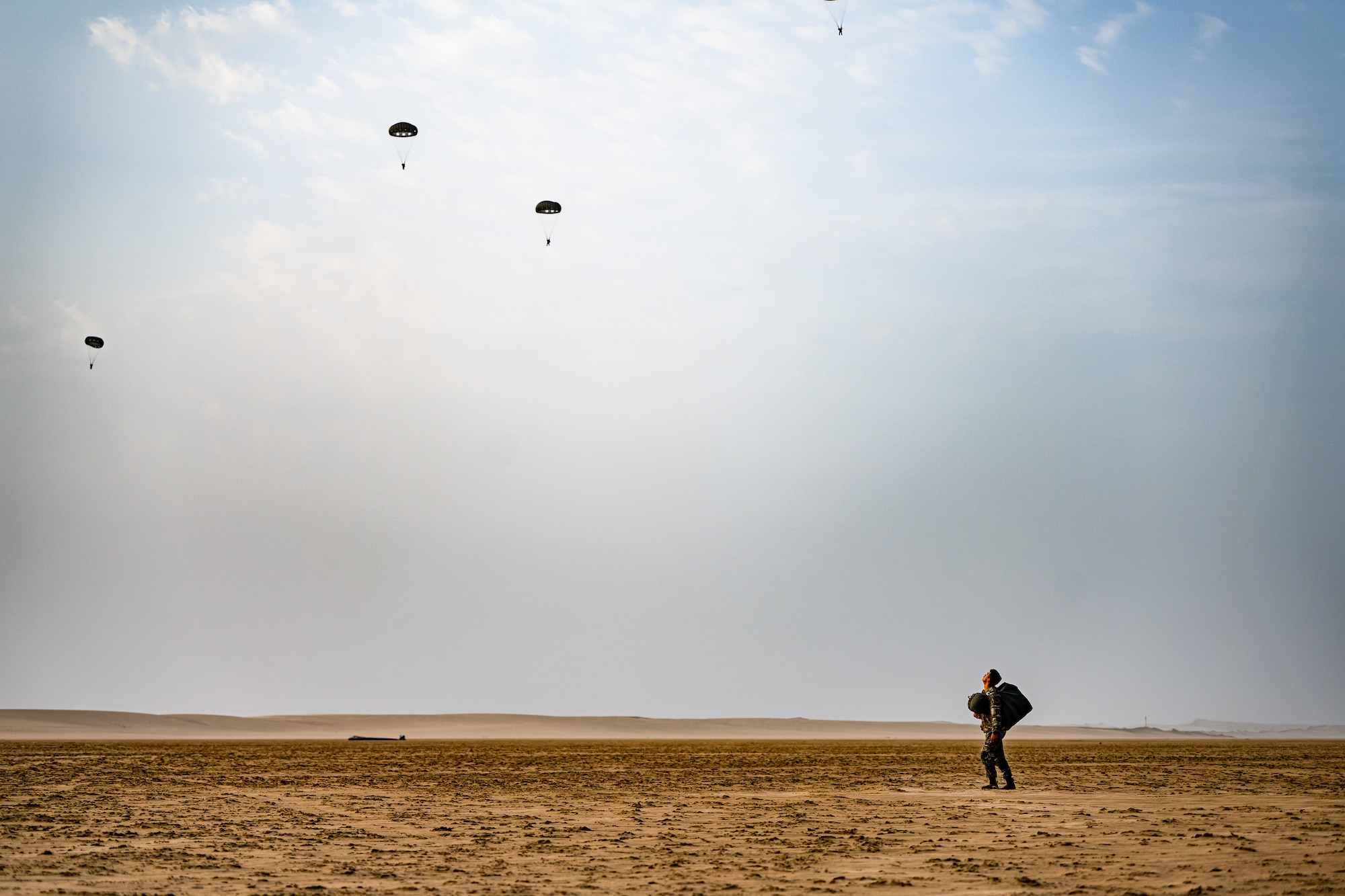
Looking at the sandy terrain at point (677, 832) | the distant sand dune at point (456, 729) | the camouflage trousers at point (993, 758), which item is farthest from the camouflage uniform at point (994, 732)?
the distant sand dune at point (456, 729)

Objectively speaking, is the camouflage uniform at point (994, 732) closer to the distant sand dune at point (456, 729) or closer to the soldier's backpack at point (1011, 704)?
the soldier's backpack at point (1011, 704)

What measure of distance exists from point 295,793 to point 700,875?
14109 millimetres

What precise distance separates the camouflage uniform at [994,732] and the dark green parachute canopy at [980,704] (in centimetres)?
7

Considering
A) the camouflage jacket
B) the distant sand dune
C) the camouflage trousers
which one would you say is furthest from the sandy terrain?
the distant sand dune

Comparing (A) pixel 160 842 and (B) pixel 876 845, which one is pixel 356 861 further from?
(B) pixel 876 845

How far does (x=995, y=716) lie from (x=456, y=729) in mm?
122491

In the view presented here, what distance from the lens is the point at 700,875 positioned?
37.6ft

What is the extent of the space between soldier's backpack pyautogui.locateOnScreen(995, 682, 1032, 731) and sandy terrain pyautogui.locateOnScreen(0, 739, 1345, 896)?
4.81 feet

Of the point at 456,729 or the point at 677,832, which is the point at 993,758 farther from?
the point at 456,729

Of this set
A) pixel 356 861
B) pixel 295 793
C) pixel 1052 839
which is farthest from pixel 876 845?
pixel 295 793

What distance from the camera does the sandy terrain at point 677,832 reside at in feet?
36.3

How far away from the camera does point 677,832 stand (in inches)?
597

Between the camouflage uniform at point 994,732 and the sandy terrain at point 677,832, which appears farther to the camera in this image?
the camouflage uniform at point 994,732

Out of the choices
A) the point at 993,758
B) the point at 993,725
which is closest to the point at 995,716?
the point at 993,725
